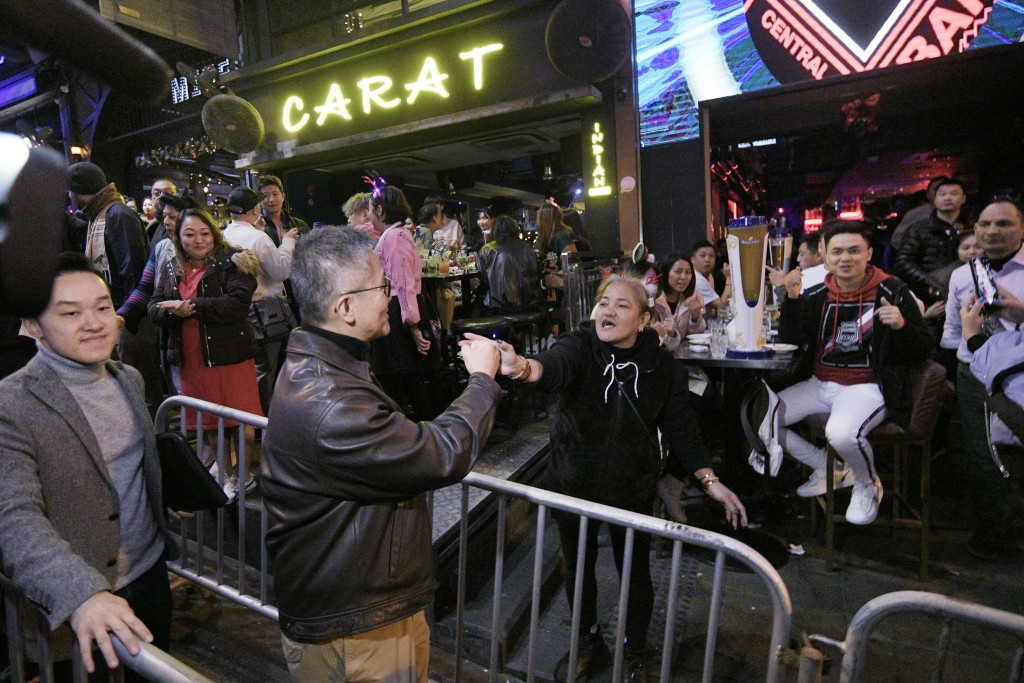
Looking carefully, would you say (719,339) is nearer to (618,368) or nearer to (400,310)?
(618,368)

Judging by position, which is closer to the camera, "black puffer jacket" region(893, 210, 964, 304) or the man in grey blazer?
the man in grey blazer

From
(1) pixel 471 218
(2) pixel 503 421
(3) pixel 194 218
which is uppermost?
(1) pixel 471 218

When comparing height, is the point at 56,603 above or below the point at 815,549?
above

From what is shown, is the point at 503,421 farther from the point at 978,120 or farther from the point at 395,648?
the point at 978,120

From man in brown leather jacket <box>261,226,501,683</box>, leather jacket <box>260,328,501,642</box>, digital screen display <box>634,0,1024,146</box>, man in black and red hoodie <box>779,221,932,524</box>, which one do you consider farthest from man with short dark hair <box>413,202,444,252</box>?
leather jacket <box>260,328,501,642</box>

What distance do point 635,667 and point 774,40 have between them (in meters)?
7.02

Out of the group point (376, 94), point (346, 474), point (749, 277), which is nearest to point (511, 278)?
point (749, 277)

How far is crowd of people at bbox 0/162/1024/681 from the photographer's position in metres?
1.54

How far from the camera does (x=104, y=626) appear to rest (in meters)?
1.35

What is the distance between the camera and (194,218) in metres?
3.57

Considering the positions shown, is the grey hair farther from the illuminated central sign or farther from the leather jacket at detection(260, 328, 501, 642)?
the illuminated central sign

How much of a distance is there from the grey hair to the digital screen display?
6.83 m

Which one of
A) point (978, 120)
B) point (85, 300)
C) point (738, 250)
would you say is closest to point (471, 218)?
point (978, 120)

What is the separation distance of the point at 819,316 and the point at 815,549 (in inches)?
63.3
